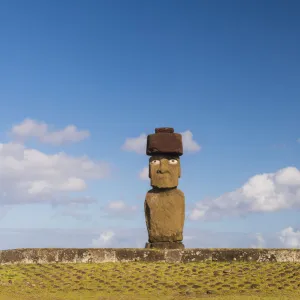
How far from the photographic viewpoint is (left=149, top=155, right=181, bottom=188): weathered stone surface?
15.0 m

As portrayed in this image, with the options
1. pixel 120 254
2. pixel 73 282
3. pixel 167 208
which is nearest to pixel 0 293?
pixel 73 282

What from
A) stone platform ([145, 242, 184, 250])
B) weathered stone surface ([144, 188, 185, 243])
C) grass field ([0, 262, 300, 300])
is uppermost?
weathered stone surface ([144, 188, 185, 243])

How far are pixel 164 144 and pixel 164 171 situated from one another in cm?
86

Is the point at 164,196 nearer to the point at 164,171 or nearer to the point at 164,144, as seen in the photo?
the point at 164,171

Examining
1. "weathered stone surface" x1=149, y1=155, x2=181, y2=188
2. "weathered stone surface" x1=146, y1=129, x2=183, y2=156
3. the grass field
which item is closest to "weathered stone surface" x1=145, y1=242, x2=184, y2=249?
the grass field

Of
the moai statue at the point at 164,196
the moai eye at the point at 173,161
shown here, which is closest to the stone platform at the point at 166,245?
the moai statue at the point at 164,196

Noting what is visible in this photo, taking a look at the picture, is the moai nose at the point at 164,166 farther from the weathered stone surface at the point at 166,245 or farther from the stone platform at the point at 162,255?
the stone platform at the point at 162,255

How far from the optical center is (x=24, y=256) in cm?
1415

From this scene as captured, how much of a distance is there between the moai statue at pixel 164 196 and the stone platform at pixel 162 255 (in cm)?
95

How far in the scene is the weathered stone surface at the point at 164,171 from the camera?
49.1 feet

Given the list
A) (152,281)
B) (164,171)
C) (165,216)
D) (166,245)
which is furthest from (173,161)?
(152,281)

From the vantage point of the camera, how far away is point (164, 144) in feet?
49.6

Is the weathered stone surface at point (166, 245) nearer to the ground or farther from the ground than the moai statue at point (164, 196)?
nearer to the ground

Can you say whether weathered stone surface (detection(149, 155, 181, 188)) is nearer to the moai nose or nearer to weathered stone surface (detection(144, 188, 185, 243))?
the moai nose
